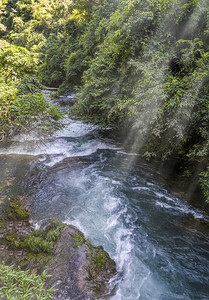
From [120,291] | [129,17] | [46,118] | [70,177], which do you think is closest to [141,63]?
[129,17]

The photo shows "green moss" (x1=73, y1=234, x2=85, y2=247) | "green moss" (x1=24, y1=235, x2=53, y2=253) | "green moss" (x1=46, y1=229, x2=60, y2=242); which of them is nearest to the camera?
"green moss" (x1=24, y1=235, x2=53, y2=253)

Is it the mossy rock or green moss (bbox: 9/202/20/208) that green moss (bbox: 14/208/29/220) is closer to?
the mossy rock

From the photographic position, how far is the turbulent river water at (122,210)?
4.52 metres

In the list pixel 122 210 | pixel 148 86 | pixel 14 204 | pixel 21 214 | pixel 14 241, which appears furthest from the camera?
pixel 148 86

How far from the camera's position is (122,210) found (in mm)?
6516

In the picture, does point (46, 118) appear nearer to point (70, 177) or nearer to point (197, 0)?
point (70, 177)

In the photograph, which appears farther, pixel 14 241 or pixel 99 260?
pixel 14 241

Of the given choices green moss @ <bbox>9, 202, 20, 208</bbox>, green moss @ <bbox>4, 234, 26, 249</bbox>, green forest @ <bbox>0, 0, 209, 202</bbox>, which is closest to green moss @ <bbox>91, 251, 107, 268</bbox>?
green moss @ <bbox>4, 234, 26, 249</bbox>

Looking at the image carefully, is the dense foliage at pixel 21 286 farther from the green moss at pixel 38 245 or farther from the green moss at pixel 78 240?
the green moss at pixel 78 240

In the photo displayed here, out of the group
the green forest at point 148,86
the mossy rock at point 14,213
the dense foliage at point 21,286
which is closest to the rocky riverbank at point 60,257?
the mossy rock at point 14,213

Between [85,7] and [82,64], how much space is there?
773 cm

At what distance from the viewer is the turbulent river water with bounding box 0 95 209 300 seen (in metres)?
4.52

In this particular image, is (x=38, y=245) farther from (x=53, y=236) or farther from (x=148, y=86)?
(x=148, y=86)

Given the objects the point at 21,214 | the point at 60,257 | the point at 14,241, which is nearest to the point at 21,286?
the point at 60,257
